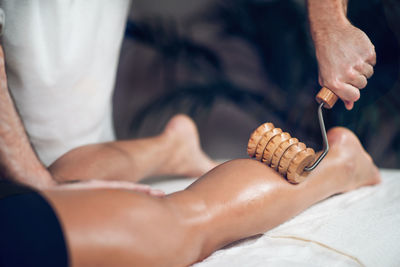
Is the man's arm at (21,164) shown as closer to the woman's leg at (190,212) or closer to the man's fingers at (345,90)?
the woman's leg at (190,212)

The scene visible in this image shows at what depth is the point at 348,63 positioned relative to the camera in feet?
1.97

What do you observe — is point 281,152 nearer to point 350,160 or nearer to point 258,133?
point 258,133

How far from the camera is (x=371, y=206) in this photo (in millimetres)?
660

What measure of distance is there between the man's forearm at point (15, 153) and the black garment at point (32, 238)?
0.10 meters

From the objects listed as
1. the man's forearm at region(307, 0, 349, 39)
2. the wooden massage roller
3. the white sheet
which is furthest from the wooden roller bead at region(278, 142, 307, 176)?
the man's forearm at region(307, 0, 349, 39)

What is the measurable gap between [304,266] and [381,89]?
0.72 m

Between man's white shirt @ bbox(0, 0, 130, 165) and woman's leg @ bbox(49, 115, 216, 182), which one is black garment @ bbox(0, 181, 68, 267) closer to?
woman's leg @ bbox(49, 115, 216, 182)

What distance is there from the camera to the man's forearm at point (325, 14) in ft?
2.14

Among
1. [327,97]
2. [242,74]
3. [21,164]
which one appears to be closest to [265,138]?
[327,97]

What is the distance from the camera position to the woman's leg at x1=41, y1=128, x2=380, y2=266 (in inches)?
16.4

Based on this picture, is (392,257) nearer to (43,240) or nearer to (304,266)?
(304,266)

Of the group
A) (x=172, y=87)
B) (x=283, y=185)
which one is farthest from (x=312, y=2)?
(x=172, y=87)

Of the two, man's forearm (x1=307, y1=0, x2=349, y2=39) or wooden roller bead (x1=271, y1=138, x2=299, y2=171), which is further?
man's forearm (x1=307, y1=0, x2=349, y2=39)

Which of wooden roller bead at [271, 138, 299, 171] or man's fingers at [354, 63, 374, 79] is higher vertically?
man's fingers at [354, 63, 374, 79]
